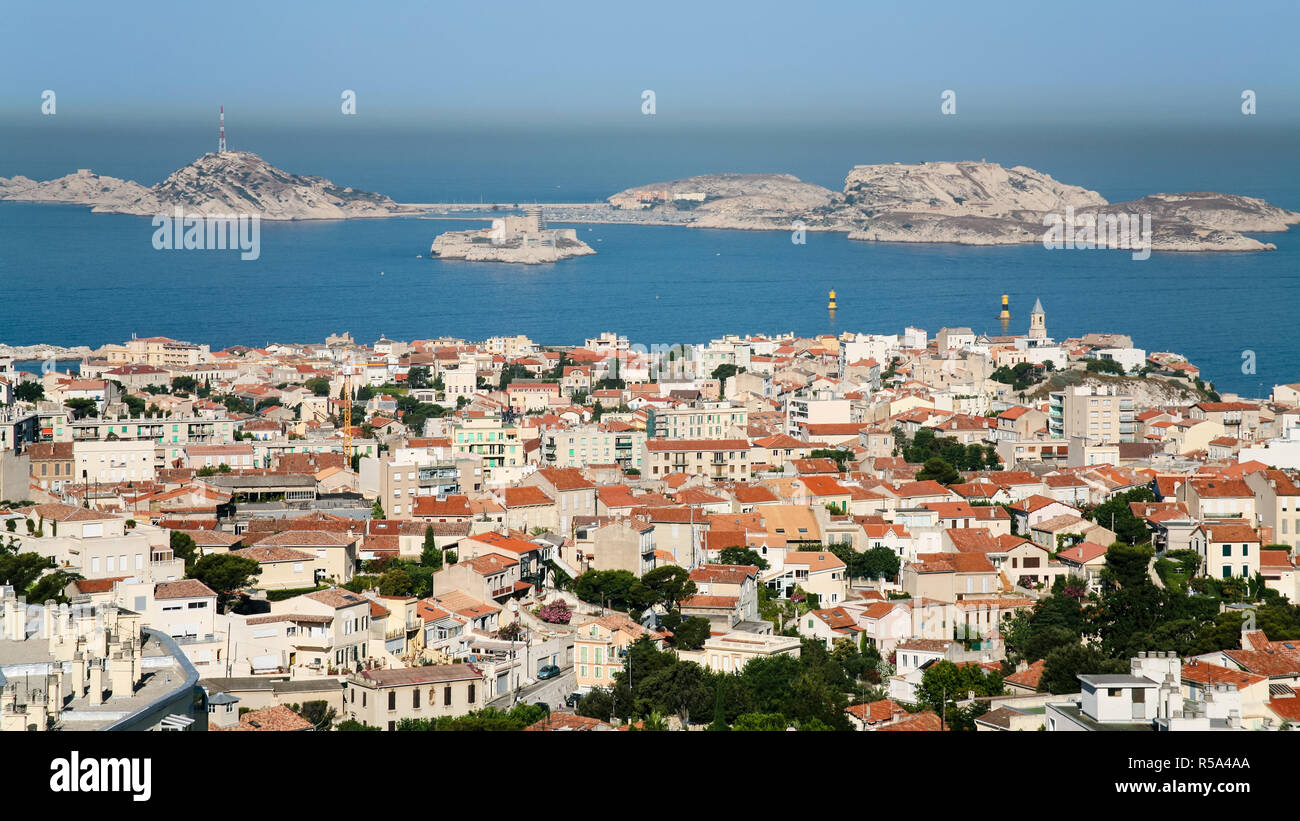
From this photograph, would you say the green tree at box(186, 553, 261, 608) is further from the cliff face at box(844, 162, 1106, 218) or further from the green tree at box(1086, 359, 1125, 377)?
the cliff face at box(844, 162, 1106, 218)

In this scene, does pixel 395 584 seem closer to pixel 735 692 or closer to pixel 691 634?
pixel 691 634

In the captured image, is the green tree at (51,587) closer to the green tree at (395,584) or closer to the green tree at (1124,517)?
the green tree at (395,584)

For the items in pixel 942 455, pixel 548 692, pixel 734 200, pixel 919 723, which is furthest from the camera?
pixel 734 200

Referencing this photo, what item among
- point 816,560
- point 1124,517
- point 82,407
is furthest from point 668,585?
point 82,407

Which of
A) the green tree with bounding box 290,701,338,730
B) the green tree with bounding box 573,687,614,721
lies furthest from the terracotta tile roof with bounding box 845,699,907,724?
the green tree with bounding box 290,701,338,730

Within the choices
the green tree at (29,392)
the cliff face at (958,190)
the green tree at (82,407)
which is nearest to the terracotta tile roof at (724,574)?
the green tree at (82,407)
